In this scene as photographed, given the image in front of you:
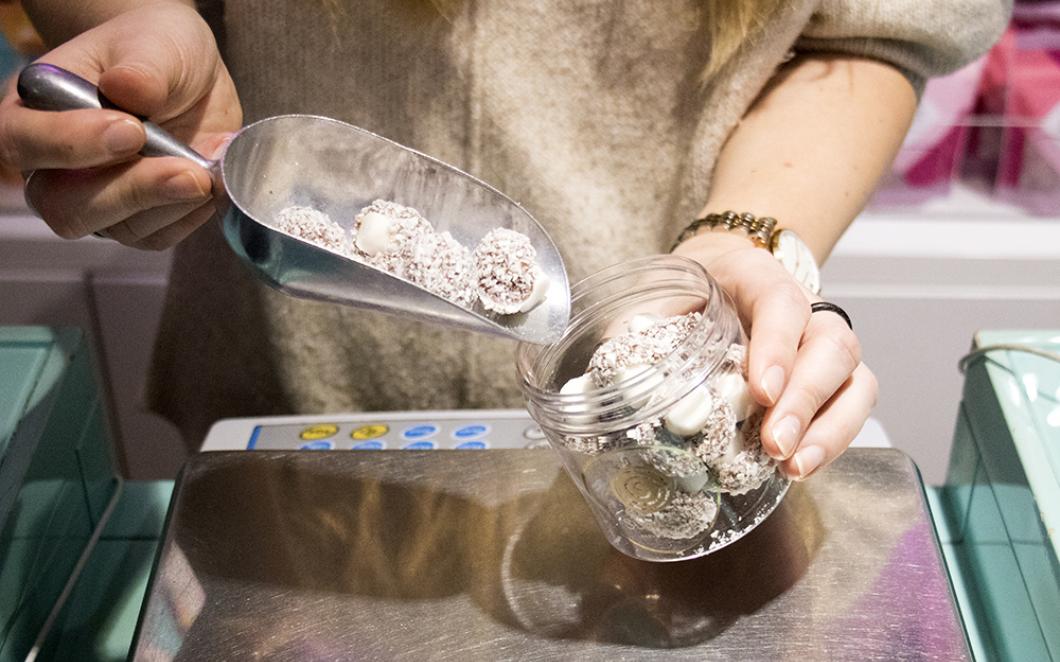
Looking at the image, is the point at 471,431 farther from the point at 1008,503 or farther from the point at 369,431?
the point at 1008,503

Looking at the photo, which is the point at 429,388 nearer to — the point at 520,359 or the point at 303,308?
the point at 303,308

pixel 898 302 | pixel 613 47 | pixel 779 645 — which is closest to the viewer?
pixel 779 645

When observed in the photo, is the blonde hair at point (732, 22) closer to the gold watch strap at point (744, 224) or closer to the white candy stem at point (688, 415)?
the gold watch strap at point (744, 224)

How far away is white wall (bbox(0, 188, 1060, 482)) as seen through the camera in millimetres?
987

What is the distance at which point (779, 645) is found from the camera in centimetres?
44

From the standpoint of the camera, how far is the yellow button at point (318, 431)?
625mm

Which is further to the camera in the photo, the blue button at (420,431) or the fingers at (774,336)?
the blue button at (420,431)

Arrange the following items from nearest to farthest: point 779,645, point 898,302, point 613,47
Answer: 1. point 779,645
2. point 613,47
3. point 898,302

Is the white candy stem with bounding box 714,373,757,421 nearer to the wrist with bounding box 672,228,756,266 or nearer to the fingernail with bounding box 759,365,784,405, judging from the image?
the fingernail with bounding box 759,365,784,405

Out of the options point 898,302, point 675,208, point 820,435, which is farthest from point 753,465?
point 898,302

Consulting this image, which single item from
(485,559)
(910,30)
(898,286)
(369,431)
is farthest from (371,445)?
(898,286)

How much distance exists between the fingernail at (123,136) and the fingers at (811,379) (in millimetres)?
293

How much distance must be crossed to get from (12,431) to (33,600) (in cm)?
8

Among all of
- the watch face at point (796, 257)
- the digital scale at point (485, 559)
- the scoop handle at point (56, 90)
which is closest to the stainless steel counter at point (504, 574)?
the digital scale at point (485, 559)
